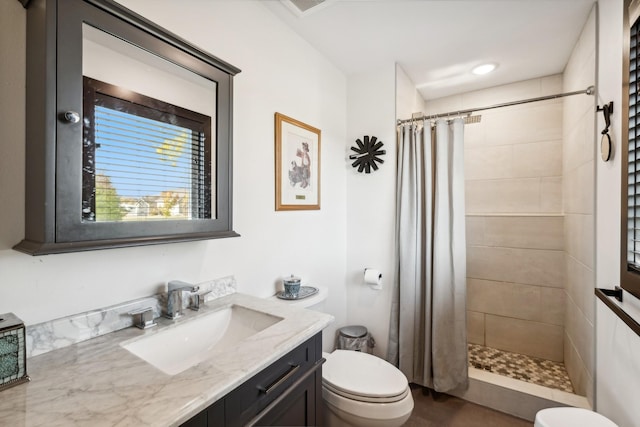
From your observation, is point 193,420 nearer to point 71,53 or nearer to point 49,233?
point 49,233

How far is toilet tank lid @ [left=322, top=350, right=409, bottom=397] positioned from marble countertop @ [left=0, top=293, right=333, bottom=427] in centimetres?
61

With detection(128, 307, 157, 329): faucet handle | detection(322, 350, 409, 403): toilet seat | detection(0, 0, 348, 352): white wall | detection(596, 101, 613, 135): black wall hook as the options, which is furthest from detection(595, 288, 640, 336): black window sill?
detection(128, 307, 157, 329): faucet handle

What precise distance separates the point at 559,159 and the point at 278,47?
2.44m

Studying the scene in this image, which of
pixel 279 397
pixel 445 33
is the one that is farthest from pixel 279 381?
pixel 445 33

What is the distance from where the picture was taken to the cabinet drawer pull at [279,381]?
90 centimetres

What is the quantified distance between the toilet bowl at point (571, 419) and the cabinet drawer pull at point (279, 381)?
1044 millimetres

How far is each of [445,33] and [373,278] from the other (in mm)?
1763

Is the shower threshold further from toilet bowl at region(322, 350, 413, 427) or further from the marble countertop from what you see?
the marble countertop

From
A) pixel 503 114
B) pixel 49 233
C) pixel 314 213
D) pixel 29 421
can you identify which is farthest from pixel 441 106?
pixel 29 421

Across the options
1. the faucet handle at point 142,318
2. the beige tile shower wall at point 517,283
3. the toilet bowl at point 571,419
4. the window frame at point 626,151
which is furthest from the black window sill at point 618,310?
the faucet handle at point 142,318

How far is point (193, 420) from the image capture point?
2.26 feet

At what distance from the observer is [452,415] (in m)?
1.93

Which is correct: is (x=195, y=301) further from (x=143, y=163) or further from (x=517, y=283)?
(x=517, y=283)

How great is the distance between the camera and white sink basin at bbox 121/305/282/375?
103cm
